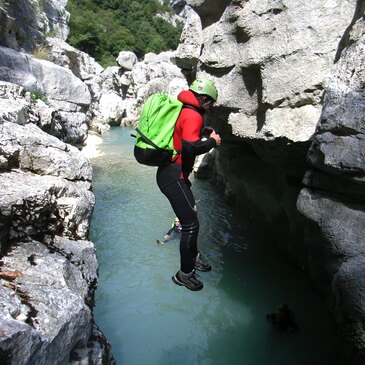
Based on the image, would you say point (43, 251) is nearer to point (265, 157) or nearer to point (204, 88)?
point (204, 88)

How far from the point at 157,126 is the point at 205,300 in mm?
3797

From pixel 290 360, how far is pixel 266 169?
15.7 ft

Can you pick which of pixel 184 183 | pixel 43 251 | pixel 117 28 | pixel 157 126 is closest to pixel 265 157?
pixel 184 183

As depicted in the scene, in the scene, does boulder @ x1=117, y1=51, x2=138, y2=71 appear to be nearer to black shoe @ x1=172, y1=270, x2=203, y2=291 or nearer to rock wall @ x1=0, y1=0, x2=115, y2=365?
rock wall @ x1=0, y1=0, x2=115, y2=365

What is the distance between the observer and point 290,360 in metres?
5.02

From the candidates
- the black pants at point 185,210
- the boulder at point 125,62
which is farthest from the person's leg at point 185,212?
the boulder at point 125,62

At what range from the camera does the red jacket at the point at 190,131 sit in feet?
12.9

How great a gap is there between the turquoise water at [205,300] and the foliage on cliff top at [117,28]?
→ 49361 millimetres

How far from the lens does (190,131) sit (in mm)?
3928

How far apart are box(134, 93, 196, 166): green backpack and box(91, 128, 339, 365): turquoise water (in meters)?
3.13

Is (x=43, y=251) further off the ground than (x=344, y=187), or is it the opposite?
(x=344, y=187)

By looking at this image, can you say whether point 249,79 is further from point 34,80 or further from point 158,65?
point 158,65

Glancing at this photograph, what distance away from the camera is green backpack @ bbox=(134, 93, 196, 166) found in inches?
160

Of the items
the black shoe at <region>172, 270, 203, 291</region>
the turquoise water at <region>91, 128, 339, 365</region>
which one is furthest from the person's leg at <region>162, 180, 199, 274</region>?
the turquoise water at <region>91, 128, 339, 365</region>
